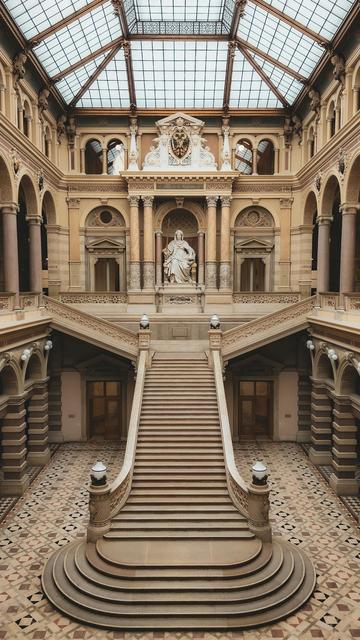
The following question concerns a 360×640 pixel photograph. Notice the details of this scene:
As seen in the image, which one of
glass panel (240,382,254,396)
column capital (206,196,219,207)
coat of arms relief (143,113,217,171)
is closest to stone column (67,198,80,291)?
coat of arms relief (143,113,217,171)

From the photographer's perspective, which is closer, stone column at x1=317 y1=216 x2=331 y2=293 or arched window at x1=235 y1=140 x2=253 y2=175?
stone column at x1=317 y1=216 x2=331 y2=293

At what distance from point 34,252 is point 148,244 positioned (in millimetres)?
6077

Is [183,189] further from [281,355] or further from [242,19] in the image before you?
[281,355]

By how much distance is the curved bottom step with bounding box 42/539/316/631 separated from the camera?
1035cm

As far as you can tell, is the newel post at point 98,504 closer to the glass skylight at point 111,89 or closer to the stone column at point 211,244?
the stone column at point 211,244

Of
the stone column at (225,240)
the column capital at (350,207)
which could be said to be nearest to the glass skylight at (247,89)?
the stone column at (225,240)

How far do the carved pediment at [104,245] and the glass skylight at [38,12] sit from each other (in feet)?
32.4

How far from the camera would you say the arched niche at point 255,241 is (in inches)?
1001

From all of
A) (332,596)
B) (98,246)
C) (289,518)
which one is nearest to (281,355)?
(289,518)

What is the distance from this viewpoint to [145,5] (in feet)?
68.6

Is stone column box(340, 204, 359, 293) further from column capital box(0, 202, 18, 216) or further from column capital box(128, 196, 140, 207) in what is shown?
column capital box(0, 202, 18, 216)

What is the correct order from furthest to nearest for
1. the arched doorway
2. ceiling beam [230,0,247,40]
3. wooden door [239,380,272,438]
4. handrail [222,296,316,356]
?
1. the arched doorway
2. wooden door [239,380,272,438]
3. handrail [222,296,316,356]
4. ceiling beam [230,0,247,40]

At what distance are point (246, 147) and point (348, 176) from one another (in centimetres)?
999

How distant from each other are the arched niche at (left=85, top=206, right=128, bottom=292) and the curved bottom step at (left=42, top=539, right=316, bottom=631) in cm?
1648
